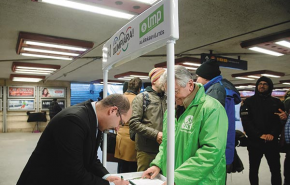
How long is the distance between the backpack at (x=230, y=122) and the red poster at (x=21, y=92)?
12.2 metres

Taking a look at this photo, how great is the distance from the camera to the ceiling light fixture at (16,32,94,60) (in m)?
4.01

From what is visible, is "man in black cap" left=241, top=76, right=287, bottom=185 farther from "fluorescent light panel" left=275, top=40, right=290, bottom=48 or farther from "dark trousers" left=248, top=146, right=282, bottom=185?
"fluorescent light panel" left=275, top=40, right=290, bottom=48

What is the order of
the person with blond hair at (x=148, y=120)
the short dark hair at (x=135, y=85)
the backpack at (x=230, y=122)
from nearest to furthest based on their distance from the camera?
the backpack at (x=230, y=122), the person with blond hair at (x=148, y=120), the short dark hair at (x=135, y=85)

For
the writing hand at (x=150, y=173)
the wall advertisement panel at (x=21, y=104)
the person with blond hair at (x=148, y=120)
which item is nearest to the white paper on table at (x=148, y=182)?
the writing hand at (x=150, y=173)

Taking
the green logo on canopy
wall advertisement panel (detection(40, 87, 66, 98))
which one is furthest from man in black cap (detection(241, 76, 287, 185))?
wall advertisement panel (detection(40, 87, 66, 98))

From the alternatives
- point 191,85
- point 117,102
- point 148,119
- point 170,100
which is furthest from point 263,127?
point 170,100

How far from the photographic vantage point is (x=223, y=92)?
213 cm

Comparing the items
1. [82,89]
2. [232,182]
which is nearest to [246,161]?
[232,182]

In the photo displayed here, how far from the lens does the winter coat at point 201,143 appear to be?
1.33m

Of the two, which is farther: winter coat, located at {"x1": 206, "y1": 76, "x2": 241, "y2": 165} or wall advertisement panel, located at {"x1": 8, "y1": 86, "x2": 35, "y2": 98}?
wall advertisement panel, located at {"x1": 8, "y1": 86, "x2": 35, "y2": 98}

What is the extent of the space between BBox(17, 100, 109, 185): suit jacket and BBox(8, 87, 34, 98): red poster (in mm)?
12138

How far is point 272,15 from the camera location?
3309mm

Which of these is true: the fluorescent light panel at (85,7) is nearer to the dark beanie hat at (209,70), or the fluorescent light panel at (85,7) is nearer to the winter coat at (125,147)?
the dark beanie hat at (209,70)

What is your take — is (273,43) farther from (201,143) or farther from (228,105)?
(201,143)
